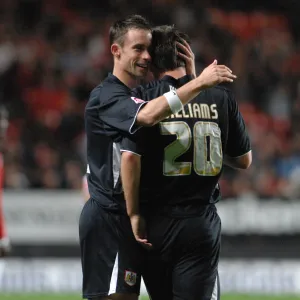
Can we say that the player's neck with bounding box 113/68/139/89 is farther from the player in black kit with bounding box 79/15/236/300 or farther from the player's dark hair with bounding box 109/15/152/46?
the player's dark hair with bounding box 109/15/152/46

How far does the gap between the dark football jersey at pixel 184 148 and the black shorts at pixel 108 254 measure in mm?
282

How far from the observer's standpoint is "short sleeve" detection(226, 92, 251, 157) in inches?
184

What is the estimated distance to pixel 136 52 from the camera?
185 inches

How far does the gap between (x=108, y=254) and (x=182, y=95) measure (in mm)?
1067

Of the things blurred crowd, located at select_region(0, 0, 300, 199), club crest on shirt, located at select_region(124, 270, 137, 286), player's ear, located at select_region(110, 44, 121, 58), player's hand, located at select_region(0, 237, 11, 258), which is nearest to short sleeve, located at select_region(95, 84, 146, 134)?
player's ear, located at select_region(110, 44, 121, 58)

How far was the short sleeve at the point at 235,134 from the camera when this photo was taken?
467 cm

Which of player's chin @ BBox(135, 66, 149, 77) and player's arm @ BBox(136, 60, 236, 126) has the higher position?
player's chin @ BBox(135, 66, 149, 77)

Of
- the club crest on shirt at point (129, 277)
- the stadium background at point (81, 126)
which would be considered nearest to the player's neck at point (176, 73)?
the club crest on shirt at point (129, 277)

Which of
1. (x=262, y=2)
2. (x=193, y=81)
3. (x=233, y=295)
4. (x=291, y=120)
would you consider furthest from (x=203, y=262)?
(x=262, y=2)

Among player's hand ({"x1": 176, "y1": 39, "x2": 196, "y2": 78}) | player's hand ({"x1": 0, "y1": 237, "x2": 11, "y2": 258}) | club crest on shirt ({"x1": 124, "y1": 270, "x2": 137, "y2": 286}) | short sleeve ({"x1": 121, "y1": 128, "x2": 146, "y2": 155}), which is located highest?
player's hand ({"x1": 176, "y1": 39, "x2": 196, "y2": 78})

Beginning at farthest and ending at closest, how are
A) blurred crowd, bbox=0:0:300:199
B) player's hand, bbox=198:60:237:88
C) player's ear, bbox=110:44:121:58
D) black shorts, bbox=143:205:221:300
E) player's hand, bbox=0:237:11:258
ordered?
blurred crowd, bbox=0:0:300:199 → player's hand, bbox=0:237:11:258 → player's ear, bbox=110:44:121:58 → black shorts, bbox=143:205:221:300 → player's hand, bbox=198:60:237:88

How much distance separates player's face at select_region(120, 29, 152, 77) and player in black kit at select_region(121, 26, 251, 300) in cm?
5

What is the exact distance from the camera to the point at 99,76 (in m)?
13.2

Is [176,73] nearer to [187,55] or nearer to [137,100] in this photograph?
[187,55]
